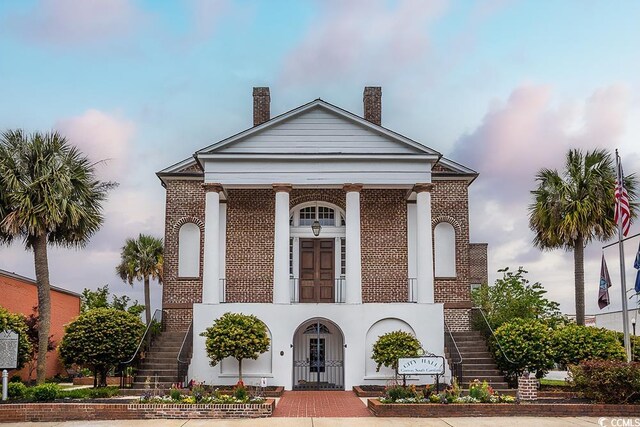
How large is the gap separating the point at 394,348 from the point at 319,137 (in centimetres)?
820

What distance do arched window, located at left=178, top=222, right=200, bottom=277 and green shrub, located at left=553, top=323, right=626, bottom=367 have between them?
43.6 feet

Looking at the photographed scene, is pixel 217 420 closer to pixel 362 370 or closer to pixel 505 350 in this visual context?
pixel 362 370

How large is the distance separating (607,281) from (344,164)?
10301 mm

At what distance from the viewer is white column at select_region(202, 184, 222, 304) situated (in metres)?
25.2

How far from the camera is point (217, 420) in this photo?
17.2 m

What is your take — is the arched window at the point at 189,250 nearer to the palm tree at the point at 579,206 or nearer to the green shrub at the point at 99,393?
the green shrub at the point at 99,393

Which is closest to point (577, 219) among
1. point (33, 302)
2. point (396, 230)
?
point (396, 230)

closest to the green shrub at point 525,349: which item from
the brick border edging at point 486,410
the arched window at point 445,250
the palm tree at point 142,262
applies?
the arched window at point 445,250

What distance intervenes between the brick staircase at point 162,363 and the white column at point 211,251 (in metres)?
2.27

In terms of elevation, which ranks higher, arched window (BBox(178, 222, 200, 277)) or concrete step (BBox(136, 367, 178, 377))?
arched window (BBox(178, 222, 200, 277))

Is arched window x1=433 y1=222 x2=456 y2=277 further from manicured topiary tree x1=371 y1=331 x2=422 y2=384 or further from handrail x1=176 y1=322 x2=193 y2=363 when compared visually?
handrail x1=176 y1=322 x2=193 y2=363

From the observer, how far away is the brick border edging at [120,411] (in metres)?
17.1

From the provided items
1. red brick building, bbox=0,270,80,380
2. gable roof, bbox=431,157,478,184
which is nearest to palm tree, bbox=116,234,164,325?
red brick building, bbox=0,270,80,380

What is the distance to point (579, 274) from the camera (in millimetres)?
29938
